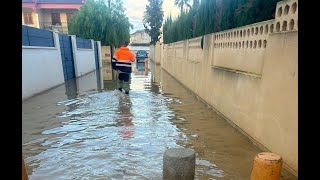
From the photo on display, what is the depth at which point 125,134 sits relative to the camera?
5.38 m

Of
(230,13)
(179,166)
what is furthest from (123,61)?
(179,166)

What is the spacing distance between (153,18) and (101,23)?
53.9 feet

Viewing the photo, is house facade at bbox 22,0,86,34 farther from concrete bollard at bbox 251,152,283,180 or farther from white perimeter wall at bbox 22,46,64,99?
concrete bollard at bbox 251,152,283,180

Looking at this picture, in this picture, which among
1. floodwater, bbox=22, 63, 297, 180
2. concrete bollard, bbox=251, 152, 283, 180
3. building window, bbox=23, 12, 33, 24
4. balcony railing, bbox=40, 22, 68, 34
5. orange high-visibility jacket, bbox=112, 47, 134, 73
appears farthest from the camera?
balcony railing, bbox=40, 22, 68, 34

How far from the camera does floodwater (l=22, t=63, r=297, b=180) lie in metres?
3.83

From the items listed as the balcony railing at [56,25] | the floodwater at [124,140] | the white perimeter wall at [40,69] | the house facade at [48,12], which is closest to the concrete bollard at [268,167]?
the floodwater at [124,140]

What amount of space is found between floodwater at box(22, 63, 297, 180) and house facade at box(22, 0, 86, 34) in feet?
98.1

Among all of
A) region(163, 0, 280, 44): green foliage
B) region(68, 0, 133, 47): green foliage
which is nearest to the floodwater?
region(163, 0, 280, 44): green foliage

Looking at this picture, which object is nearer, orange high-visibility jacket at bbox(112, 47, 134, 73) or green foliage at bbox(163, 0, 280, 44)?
green foliage at bbox(163, 0, 280, 44)

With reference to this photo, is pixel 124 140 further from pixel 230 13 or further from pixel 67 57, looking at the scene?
pixel 67 57

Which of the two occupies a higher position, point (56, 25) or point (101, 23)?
point (56, 25)

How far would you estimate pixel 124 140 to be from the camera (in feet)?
16.5

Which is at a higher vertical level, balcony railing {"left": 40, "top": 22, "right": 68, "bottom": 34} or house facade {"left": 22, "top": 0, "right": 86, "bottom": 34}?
house facade {"left": 22, "top": 0, "right": 86, "bottom": 34}

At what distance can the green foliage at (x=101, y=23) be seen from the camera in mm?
25953
